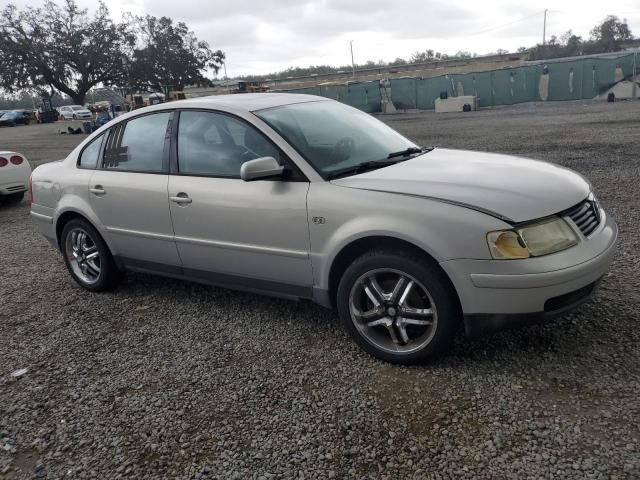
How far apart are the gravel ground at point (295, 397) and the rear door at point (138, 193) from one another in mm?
497

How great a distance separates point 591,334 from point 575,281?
68cm

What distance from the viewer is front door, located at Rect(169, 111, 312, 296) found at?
11.4 ft

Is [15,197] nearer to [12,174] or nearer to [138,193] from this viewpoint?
[12,174]

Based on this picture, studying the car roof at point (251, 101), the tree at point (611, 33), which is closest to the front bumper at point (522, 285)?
the car roof at point (251, 101)

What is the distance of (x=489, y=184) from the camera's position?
10.2ft

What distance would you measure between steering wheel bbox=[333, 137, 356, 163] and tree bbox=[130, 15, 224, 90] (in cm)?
5991

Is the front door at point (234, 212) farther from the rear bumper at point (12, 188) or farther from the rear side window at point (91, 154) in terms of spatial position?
the rear bumper at point (12, 188)

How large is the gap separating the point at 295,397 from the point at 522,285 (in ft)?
4.51

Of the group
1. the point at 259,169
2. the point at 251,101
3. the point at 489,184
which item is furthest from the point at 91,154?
the point at 489,184

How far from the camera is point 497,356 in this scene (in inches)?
127

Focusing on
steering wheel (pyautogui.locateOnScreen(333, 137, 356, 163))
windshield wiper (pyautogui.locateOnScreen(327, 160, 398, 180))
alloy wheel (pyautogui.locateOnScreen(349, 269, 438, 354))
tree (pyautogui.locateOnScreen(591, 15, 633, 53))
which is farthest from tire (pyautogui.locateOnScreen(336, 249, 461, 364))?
tree (pyautogui.locateOnScreen(591, 15, 633, 53))

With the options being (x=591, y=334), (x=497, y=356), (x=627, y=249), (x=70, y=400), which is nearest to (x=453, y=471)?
(x=497, y=356)

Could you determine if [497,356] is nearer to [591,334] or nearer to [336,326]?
[591,334]

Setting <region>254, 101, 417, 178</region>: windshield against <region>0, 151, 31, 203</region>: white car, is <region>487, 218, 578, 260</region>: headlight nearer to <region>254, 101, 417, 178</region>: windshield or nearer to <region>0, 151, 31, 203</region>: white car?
<region>254, 101, 417, 178</region>: windshield
